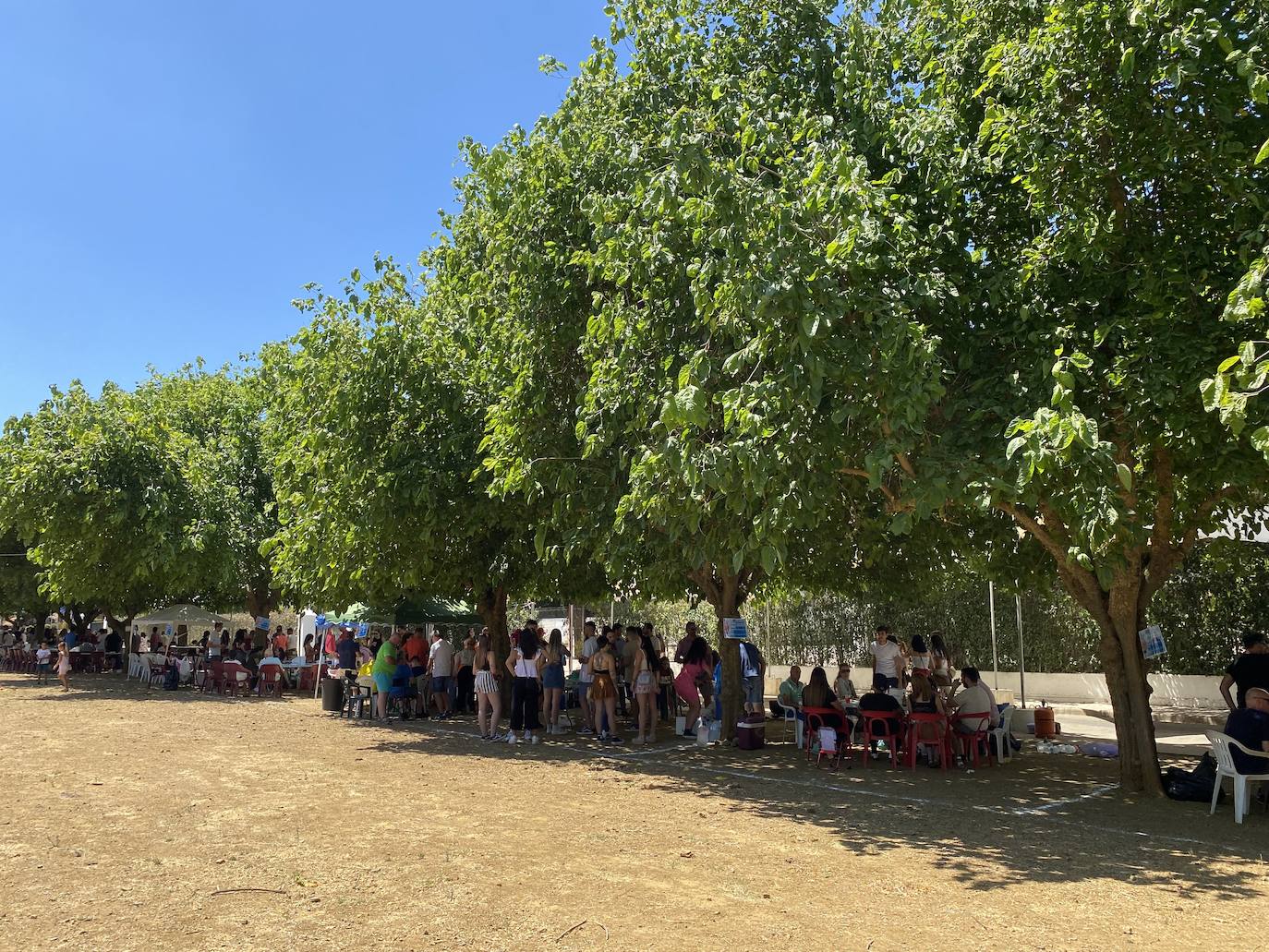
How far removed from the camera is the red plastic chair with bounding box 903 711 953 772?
1146 centimetres

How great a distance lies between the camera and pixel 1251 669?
9961 millimetres

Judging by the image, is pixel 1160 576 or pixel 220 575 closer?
pixel 1160 576

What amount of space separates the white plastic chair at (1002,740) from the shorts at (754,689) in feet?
12.9

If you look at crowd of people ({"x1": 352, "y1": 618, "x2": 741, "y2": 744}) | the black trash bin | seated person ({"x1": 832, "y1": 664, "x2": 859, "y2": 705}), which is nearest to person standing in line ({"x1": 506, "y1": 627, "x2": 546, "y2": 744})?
crowd of people ({"x1": 352, "y1": 618, "x2": 741, "y2": 744})

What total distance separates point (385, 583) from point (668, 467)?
8303 mm

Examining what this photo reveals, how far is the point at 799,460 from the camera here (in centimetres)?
777

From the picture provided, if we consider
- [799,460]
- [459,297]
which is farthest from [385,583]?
[799,460]

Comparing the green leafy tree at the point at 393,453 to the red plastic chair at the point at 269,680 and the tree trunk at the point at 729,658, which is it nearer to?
the tree trunk at the point at 729,658

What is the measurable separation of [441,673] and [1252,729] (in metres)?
13.1

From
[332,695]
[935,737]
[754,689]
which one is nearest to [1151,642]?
[935,737]

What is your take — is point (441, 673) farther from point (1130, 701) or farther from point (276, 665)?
point (1130, 701)

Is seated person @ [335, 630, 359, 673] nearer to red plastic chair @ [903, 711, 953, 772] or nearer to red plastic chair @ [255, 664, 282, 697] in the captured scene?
red plastic chair @ [255, 664, 282, 697]

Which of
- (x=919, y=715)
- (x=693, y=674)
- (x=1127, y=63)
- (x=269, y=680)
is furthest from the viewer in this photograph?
(x=269, y=680)

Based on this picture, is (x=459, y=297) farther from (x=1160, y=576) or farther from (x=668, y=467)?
(x=1160, y=576)
